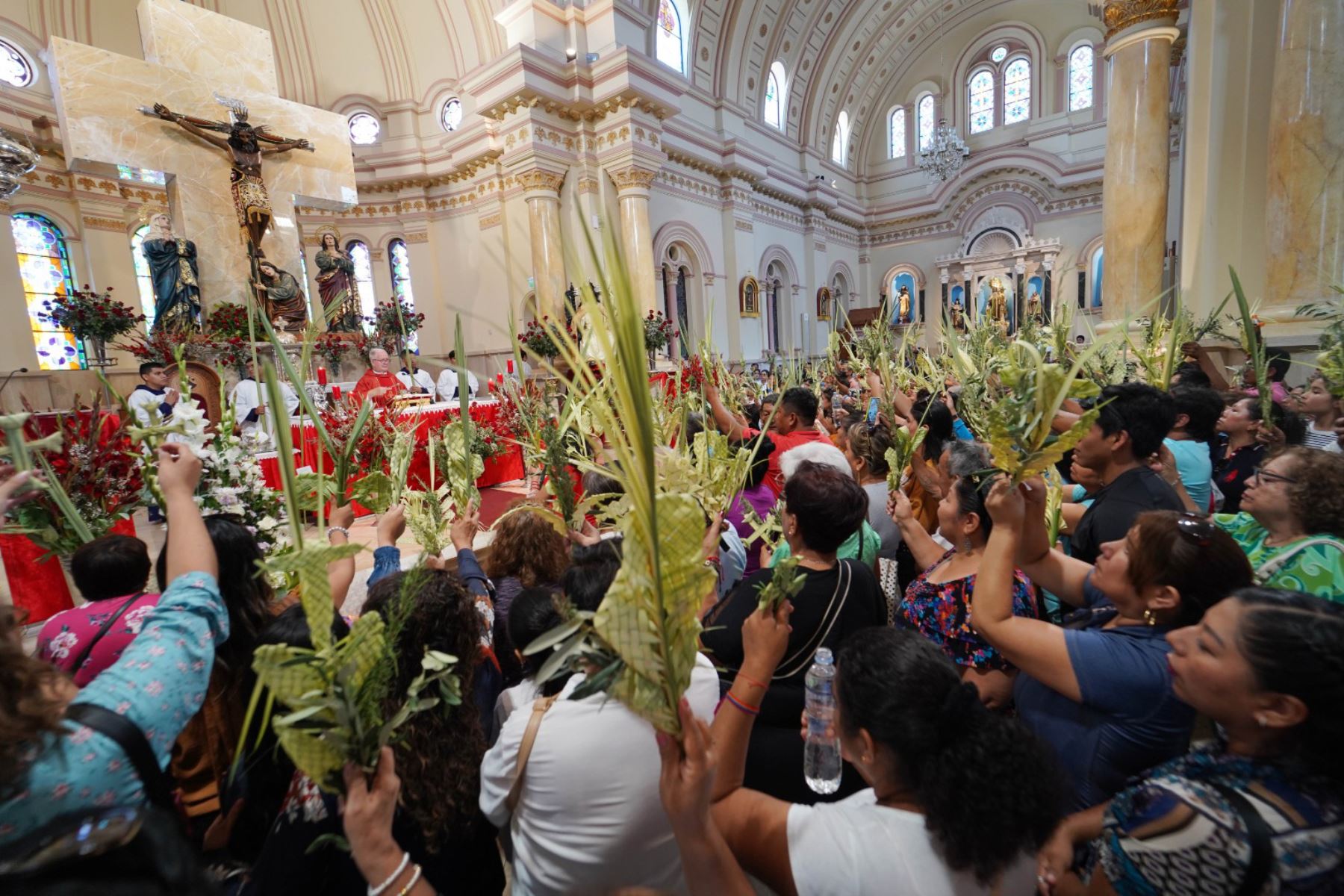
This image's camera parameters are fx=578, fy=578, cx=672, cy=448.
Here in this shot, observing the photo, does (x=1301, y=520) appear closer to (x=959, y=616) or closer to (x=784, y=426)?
(x=959, y=616)

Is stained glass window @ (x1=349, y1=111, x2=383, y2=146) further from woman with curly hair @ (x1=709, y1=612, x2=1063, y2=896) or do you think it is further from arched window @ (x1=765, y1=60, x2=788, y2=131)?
woman with curly hair @ (x1=709, y1=612, x2=1063, y2=896)

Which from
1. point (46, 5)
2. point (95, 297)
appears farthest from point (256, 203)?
point (46, 5)

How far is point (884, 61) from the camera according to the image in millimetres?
20141

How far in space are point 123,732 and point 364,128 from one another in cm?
1655

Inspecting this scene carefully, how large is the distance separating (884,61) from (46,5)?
2167 centimetres

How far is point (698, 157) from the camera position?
44.9 feet

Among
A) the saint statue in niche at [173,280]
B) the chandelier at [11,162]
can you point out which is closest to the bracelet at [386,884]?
the chandelier at [11,162]

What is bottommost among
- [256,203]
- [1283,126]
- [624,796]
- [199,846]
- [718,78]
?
[199,846]

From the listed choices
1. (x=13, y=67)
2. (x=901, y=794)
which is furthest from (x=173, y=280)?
(x=901, y=794)

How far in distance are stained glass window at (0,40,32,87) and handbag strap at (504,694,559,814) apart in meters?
15.3

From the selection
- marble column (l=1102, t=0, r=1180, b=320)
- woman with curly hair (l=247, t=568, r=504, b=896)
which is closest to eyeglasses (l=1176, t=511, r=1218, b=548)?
woman with curly hair (l=247, t=568, r=504, b=896)

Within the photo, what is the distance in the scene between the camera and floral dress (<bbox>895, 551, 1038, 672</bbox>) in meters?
1.53

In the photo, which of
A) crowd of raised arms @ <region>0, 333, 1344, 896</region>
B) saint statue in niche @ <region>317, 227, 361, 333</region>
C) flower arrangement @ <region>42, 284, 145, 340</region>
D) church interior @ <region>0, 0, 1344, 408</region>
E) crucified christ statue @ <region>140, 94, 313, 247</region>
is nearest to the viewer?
crowd of raised arms @ <region>0, 333, 1344, 896</region>

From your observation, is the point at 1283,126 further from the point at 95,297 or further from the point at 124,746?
the point at 95,297
